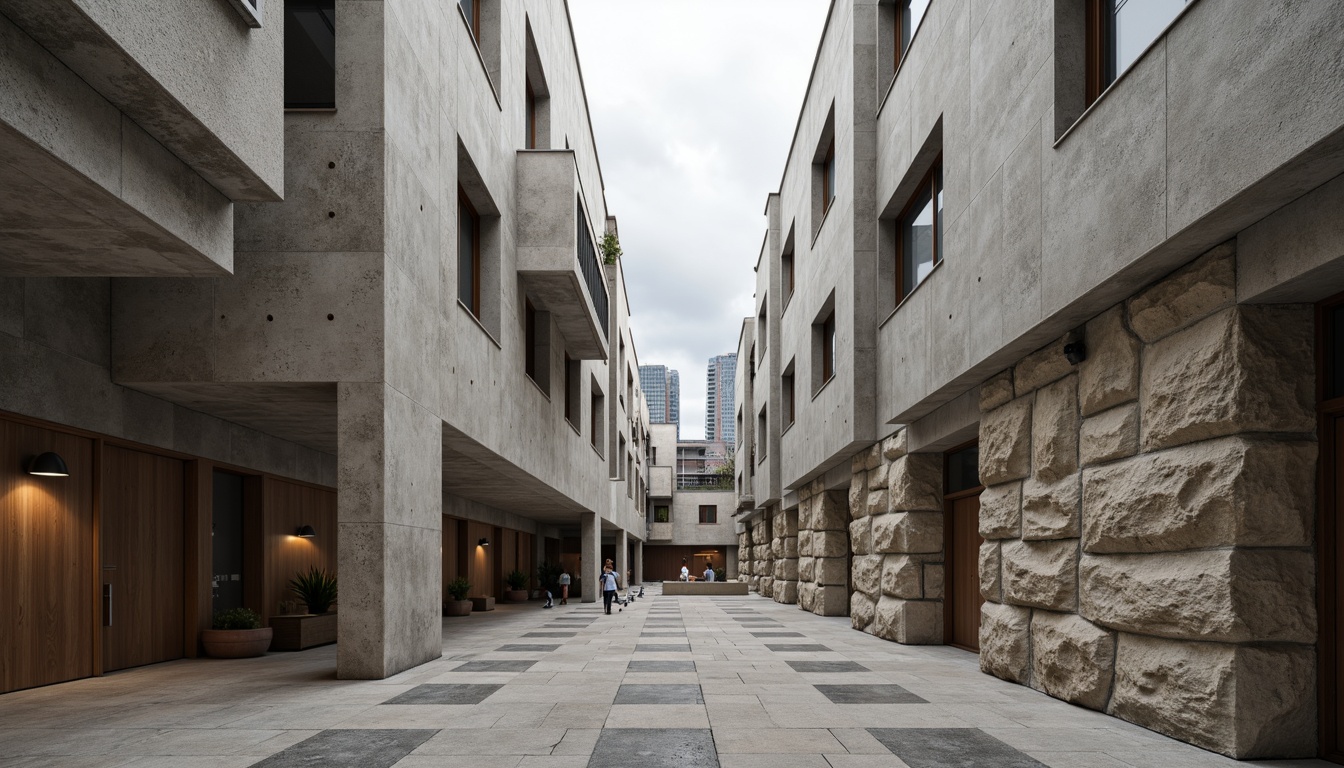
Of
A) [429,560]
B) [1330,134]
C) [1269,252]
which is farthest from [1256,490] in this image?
[429,560]

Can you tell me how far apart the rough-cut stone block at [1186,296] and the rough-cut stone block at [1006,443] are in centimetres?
240

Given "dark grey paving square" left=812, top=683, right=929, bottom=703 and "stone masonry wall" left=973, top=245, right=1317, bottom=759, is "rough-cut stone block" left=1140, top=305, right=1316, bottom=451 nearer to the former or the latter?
"stone masonry wall" left=973, top=245, right=1317, bottom=759

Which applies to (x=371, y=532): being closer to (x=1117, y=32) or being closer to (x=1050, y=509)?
(x=1050, y=509)

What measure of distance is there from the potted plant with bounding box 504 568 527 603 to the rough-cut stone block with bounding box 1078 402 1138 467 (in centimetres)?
2448

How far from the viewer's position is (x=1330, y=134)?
453 cm

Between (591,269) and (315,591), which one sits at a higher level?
(591,269)

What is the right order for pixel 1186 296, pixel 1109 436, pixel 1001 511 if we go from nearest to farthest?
pixel 1186 296, pixel 1109 436, pixel 1001 511

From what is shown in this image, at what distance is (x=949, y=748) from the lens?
6.32 meters

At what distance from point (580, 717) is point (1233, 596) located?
16.0ft

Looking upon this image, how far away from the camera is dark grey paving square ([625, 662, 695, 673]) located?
10.6 metres

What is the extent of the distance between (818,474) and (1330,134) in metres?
16.8

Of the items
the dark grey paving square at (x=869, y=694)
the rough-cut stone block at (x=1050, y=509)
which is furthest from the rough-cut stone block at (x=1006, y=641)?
the dark grey paving square at (x=869, y=694)

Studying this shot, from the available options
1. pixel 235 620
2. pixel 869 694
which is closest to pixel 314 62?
pixel 235 620

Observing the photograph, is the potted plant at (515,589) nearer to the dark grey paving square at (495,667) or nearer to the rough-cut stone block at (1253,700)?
the dark grey paving square at (495,667)
